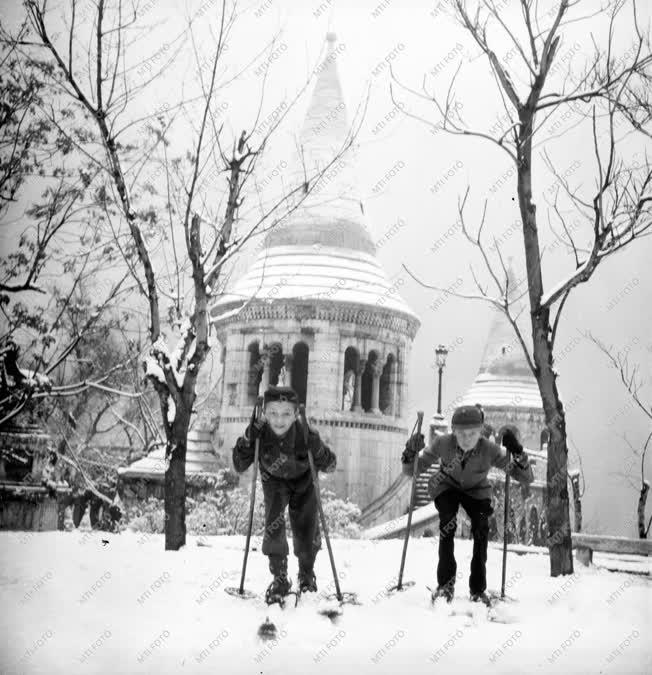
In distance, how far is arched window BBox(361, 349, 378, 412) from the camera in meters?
23.0

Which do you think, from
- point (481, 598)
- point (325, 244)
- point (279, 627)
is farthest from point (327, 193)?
point (279, 627)

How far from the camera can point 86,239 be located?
1305cm

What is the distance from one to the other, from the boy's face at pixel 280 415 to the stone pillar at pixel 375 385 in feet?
58.7

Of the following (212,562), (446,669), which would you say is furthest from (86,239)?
(446,669)

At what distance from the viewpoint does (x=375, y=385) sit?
2308 cm

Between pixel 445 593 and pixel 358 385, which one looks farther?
pixel 358 385

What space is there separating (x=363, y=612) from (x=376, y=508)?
16939mm

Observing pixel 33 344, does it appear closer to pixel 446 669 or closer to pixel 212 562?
pixel 212 562

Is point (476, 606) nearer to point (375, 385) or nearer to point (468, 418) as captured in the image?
point (468, 418)

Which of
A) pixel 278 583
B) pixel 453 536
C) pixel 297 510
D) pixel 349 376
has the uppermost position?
pixel 349 376

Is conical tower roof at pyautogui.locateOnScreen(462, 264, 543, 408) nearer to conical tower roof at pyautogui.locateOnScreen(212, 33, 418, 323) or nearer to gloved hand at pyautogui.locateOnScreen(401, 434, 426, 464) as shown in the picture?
conical tower roof at pyautogui.locateOnScreen(212, 33, 418, 323)

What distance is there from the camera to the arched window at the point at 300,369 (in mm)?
22750

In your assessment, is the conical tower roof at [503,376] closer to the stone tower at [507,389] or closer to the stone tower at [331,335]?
the stone tower at [507,389]

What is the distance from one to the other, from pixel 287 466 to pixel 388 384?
1869 cm
